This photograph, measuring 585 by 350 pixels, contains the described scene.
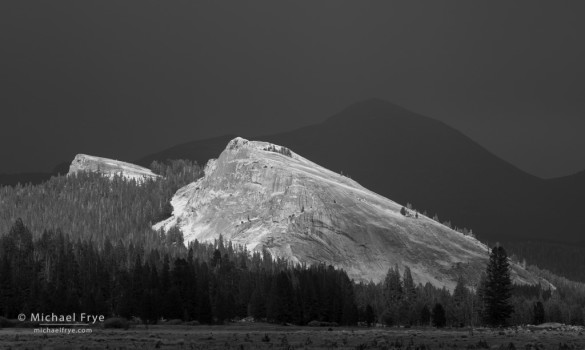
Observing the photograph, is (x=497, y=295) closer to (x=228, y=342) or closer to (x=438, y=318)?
(x=438, y=318)

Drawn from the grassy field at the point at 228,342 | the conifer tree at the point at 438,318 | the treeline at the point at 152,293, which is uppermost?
the treeline at the point at 152,293

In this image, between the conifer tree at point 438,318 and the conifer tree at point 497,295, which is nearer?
the conifer tree at point 497,295

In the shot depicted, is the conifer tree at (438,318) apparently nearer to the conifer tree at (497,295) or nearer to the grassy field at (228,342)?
the conifer tree at (497,295)

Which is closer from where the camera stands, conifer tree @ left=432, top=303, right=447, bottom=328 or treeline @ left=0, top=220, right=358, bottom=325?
treeline @ left=0, top=220, right=358, bottom=325

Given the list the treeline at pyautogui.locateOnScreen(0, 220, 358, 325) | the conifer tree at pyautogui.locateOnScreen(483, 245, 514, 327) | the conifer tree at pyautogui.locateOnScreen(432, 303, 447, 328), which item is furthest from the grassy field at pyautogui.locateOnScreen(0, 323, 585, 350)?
the conifer tree at pyautogui.locateOnScreen(432, 303, 447, 328)

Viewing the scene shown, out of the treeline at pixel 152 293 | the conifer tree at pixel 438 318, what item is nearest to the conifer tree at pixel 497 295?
the conifer tree at pixel 438 318

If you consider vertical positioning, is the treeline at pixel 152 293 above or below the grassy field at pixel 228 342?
above

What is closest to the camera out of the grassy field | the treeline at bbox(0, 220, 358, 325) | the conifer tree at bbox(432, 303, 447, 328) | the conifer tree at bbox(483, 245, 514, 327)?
the grassy field

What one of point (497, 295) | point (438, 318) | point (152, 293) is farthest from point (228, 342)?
point (438, 318)

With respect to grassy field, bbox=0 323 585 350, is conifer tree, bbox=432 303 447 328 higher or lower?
higher

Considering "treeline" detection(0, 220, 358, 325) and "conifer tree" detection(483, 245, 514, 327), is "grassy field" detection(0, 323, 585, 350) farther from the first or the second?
"conifer tree" detection(483, 245, 514, 327)

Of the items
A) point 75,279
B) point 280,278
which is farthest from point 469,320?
point 75,279

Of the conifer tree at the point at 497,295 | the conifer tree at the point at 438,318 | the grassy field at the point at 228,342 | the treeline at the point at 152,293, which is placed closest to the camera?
the grassy field at the point at 228,342

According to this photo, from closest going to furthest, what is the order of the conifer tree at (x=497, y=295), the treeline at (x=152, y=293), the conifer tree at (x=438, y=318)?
1. the treeline at (x=152, y=293)
2. the conifer tree at (x=497, y=295)
3. the conifer tree at (x=438, y=318)
